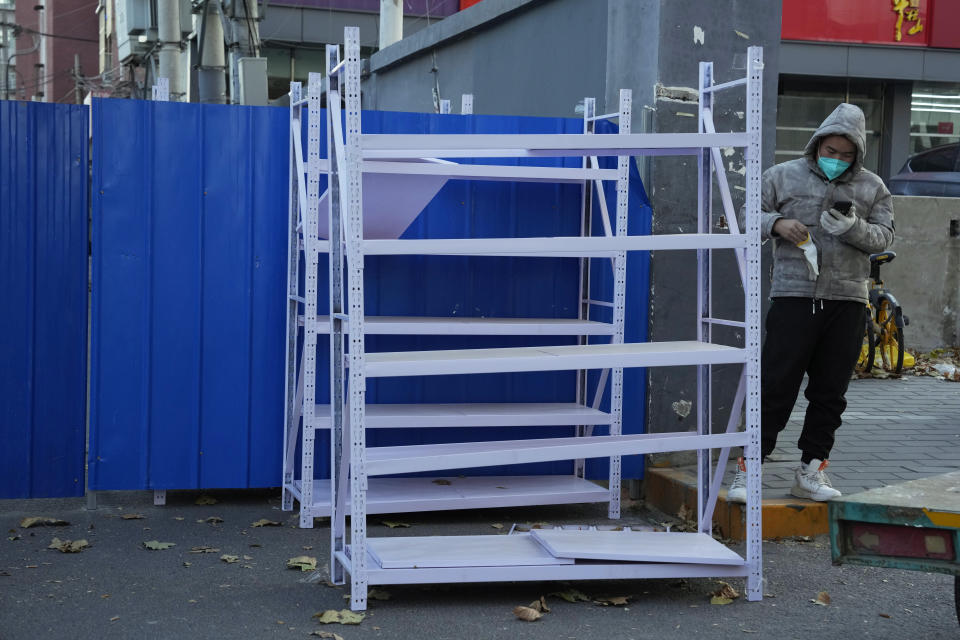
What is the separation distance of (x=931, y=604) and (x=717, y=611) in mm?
914

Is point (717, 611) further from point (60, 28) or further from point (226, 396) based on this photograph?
point (60, 28)

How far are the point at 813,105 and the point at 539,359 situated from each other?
19.6 metres

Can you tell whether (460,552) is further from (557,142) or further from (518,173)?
(518,173)

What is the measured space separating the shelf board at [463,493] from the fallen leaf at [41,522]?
1.22 meters

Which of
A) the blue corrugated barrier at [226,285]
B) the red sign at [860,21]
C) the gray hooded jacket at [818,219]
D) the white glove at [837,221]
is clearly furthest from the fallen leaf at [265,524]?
the red sign at [860,21]

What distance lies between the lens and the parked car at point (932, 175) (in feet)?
54.7

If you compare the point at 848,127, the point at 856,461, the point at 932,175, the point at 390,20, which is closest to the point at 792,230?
the point at 848,127

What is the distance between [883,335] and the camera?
11266mm

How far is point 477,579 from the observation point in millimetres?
4719

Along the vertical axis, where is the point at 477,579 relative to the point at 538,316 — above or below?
below

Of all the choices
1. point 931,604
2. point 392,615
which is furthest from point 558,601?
point 931,604

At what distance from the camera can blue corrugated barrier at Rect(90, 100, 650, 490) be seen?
6.25 m

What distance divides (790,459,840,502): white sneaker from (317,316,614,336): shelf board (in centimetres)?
127

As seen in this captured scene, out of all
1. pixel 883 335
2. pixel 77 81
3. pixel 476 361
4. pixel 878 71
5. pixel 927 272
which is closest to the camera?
pixel 476 361
